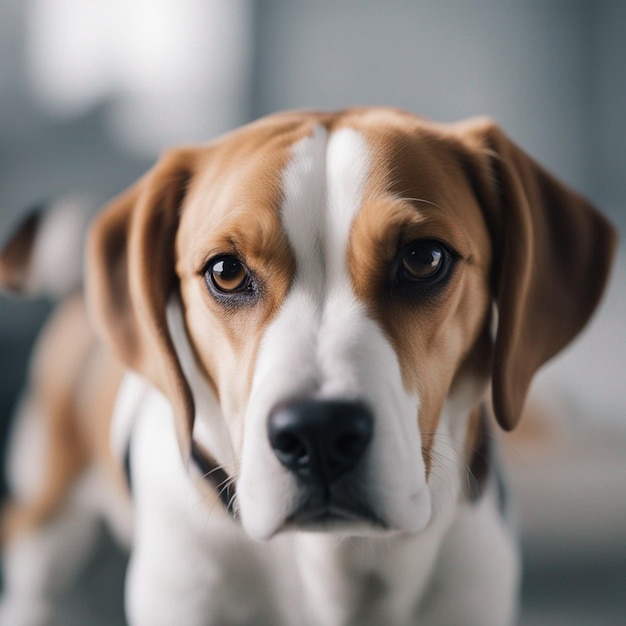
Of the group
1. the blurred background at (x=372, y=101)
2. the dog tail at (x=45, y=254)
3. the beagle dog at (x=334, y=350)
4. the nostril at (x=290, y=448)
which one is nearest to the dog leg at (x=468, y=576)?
the beagle dog at (x=334, y=350)

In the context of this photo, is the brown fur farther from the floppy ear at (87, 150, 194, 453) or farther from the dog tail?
the dog tail

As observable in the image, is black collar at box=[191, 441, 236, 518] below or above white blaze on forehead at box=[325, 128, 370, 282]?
below

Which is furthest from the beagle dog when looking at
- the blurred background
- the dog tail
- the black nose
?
the blurred background

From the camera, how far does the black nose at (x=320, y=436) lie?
0.80m

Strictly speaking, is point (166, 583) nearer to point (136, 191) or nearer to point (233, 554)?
point (233, 554)

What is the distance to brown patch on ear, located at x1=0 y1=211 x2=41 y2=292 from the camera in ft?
5.83

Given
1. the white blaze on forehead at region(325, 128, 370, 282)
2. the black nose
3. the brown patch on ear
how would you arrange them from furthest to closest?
the brown patch on ear
the white blaze on forehead at region(325, 128, 370, 282)
the black nose

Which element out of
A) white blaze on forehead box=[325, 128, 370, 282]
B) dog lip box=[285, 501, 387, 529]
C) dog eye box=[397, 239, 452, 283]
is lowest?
dog lip box=[285, 501, 387, 529]

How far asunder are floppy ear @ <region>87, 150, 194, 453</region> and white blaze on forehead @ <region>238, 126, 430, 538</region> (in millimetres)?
216

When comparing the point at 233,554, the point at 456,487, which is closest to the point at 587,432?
the point at 456,487

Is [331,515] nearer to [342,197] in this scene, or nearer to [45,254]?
[342,197]

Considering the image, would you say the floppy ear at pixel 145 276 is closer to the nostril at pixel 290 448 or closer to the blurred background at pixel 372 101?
the nostril at pixel 290 448

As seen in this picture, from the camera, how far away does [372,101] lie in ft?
9.06

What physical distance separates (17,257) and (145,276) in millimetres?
840
